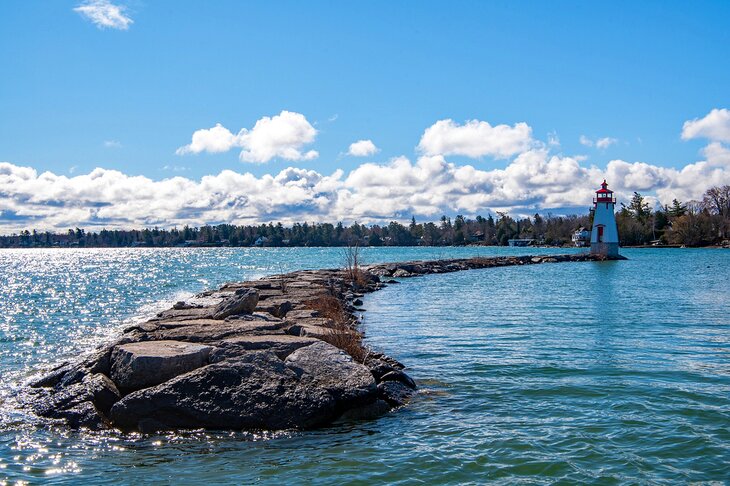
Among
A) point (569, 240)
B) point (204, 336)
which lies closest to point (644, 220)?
point (569, 240)

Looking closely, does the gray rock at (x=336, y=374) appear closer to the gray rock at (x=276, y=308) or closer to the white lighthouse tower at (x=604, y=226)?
the gray rock at (x=276, y=308)

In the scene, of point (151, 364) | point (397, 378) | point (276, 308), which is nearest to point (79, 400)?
point (151, 364)

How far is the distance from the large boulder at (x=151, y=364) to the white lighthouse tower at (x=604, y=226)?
2410 inches

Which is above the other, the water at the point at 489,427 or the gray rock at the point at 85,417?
the gray rock at the point at 85,417

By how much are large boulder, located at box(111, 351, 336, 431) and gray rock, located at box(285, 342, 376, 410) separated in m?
0.21

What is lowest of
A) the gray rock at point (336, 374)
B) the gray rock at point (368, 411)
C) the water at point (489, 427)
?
the water at point (489, 427)

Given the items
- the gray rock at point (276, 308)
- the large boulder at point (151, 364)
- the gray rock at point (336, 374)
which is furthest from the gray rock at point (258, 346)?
the gray rock at point (276, 308)

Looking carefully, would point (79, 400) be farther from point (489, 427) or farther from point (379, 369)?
point (489, 427)

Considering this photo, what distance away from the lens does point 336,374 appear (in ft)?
30.5

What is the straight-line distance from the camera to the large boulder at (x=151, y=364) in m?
9.51

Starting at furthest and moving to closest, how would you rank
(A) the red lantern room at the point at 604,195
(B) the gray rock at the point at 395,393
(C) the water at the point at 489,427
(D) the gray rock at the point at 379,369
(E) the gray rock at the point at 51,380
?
(A) the red lantern room at the point at 604,195
(E) the gray rock at the point at 51,380
(D) the gray rock at the point at 379,369
(B) the gray rock at the point at 395,393
(C) the water at the point at 489,427

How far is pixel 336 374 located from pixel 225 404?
1695mm

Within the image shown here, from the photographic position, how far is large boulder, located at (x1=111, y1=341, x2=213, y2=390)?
9508 mm

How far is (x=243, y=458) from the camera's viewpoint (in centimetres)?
747
